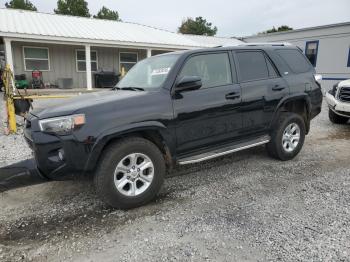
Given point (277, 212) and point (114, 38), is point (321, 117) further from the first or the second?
point (114, 38)

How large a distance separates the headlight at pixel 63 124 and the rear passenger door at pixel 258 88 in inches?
93.7

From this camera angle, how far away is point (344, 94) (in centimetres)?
786

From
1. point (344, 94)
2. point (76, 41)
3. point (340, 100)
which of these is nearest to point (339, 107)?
point (340, 100)

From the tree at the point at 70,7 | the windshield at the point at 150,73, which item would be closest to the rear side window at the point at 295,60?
the windshield at the point at 150,73

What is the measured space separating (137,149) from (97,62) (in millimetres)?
15887

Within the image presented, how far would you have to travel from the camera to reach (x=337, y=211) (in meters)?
3.42

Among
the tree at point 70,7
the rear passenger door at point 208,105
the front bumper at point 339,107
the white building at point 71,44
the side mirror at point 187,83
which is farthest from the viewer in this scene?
the tree at point 70,7

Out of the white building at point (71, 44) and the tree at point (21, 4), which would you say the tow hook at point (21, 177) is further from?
the tree at point (21, 4)

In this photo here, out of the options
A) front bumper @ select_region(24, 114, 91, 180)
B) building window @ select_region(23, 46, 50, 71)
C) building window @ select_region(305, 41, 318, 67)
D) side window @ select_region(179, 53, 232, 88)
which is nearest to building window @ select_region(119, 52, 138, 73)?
building window @ select_region(23, 46, 50, 71)

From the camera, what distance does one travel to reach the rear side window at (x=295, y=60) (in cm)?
514

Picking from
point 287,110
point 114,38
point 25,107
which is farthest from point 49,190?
point 114,38

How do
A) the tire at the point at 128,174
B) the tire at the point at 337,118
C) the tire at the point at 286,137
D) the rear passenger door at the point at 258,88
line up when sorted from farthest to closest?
the tire at the point at 337,118 → the tire at the point at 286,137 → the rear passenger door at the point at 258,88 → the tire at the point at 128,174

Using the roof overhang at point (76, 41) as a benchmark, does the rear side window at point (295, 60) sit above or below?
below

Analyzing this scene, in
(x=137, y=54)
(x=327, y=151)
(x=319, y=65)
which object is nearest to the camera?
(x=327, y=151)
